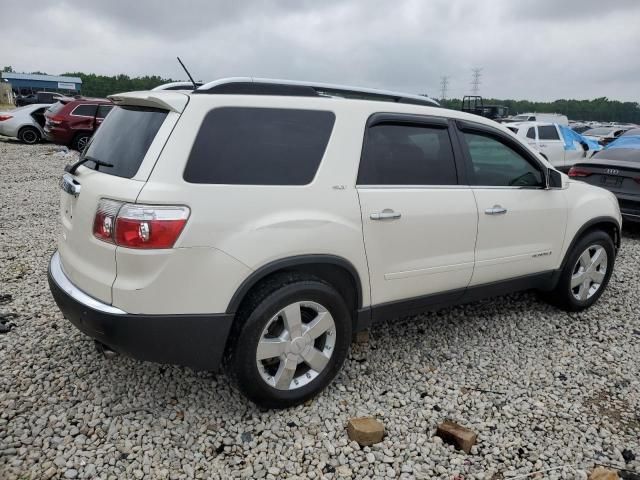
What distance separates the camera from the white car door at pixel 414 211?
2986mm

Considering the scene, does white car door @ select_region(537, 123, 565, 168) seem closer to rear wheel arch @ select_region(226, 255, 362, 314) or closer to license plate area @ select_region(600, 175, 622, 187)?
license plate area @ select_region(600, 175, 622, 187)

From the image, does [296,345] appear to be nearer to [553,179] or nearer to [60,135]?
[553,179]

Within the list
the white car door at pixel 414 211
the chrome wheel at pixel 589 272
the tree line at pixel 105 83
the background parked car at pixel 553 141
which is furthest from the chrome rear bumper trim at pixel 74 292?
the tree line at pixel 105 83

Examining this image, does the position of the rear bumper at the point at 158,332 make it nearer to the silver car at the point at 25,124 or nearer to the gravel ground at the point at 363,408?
the gravel ground at the point at 363,408

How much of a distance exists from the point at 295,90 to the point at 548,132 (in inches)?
489

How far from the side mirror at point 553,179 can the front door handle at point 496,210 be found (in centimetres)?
61

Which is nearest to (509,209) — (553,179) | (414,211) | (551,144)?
(553,179)

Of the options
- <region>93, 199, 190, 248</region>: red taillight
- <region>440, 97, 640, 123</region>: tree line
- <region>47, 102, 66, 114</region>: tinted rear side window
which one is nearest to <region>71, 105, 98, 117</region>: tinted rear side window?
<region>47, 102, 66, 114</region>: tinted rear side window

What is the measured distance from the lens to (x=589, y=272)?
442 cm

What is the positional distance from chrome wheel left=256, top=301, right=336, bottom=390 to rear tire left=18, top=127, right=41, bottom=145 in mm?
18491

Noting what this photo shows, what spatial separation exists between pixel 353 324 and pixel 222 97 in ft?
5.13

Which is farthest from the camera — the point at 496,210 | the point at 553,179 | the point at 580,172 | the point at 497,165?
the point at 580,172

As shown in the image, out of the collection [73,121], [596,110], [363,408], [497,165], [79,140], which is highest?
[596,110]

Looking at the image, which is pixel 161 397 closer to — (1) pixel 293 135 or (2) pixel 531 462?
(1) pixel 293 135
